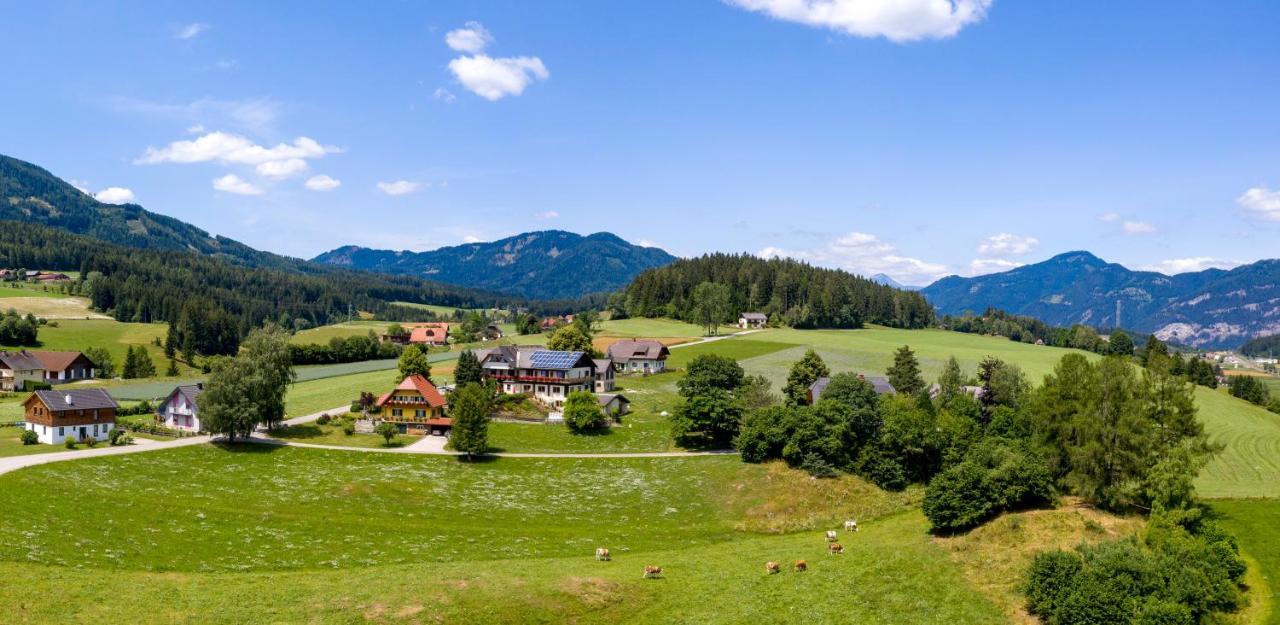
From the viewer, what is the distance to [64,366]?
15050cm

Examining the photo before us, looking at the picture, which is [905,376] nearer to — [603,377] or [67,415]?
[603,377]

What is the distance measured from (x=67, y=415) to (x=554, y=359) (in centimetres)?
6573

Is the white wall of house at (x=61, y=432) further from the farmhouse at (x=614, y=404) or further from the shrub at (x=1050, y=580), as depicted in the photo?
the shrub at (x=1050, y=580)

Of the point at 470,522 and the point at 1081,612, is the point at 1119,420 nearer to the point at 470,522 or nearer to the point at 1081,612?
the point at 1081,612

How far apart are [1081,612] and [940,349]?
147857 mm

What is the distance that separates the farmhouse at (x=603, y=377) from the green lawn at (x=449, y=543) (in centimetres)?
4126

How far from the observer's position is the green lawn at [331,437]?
95.1 metres

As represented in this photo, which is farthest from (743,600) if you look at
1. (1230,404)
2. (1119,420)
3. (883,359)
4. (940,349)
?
(940,349)

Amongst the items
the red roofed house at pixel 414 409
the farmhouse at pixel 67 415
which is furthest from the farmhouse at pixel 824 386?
the farmhouse at pixel 67 415

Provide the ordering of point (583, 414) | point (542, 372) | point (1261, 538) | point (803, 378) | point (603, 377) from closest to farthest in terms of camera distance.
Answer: point (1261, 538) → point (583, 414) → point (803, 378) → point (542, 372) → point (603, 377)

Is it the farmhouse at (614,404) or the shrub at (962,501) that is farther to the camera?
the farmhouse at (614,404)

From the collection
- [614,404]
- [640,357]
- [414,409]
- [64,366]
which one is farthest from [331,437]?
[64,366]

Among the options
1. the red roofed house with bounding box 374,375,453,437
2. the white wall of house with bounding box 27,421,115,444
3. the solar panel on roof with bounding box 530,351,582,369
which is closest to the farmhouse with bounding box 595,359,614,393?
the solar panel on roof with bounding box 530,351,582,369

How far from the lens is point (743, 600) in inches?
1984
